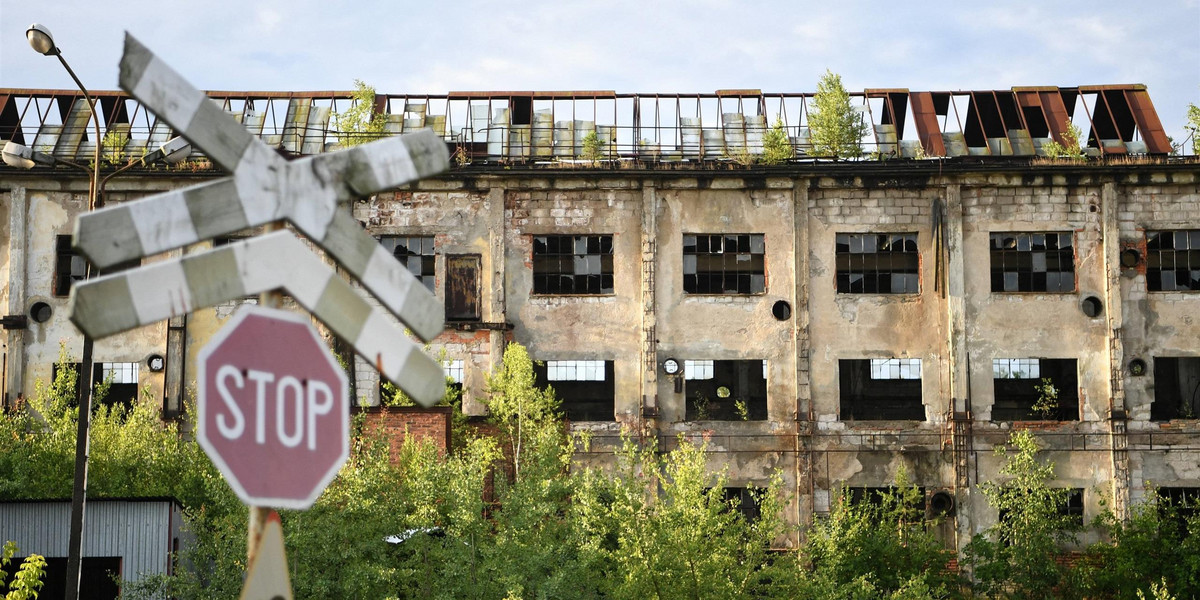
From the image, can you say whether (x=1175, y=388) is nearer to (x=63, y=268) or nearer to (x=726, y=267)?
(x=726, y=267)

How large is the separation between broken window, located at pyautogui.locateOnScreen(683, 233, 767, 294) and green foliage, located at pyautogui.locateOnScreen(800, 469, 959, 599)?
628 centimetres

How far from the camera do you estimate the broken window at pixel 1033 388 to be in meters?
35.2

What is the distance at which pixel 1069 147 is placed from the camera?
3675 cm

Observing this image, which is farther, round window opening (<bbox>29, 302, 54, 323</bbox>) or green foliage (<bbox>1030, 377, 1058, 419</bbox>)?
round window opening (<bbox>29, 302, 54, 323</bbox>)

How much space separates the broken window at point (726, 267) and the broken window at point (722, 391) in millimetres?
2004

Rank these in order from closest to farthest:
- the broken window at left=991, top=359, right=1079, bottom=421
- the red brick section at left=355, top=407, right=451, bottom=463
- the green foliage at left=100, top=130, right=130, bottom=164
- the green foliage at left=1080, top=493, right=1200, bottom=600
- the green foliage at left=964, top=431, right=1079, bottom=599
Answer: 1. the green foliage at left=1080, top=493, right=1200, bottom=600
2. the green foliage at left=964, top=431, right=1079, bottom=599
3. the red brick section at left=355, top=407, right=451, bottom=463
4. the broken window at left=991, top=359, right=1079, bottom=421
5. the green foliage at left=100, top=130, right=130, bottom=164

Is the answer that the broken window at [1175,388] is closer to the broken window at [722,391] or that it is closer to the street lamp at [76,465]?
the broken window at [722,391]

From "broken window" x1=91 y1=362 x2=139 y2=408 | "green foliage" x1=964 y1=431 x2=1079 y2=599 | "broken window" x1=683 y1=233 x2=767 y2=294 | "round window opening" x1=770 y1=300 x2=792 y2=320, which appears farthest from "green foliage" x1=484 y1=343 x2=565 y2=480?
"green foliage" x1=964 y1=431 x2=1079 y2=599

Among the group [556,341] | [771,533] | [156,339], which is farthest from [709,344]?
[156,339]

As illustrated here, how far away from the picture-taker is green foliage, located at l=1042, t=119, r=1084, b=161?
3628cm

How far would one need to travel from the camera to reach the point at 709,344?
1391 inches

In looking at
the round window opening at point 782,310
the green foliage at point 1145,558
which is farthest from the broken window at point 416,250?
the green foliage at point 1145,558

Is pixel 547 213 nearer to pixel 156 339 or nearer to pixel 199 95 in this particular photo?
pixel 156 339

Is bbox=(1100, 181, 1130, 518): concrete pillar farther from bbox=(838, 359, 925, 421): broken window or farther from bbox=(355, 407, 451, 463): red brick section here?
bbox=(355, 407, 451, 463): red brick section
